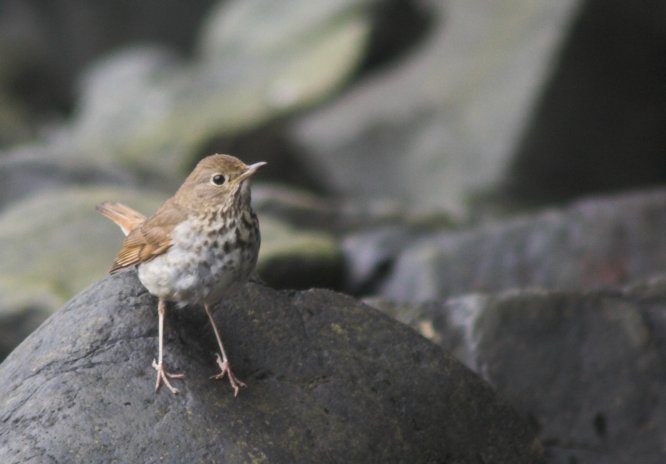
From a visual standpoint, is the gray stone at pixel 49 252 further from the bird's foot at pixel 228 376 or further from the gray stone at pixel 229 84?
the gray stone at pixel 229 84

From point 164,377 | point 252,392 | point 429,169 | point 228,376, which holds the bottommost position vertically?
point 429,169

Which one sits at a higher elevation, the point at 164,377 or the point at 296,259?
the point at 164,377

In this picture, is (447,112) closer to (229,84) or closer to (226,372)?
(229,84)

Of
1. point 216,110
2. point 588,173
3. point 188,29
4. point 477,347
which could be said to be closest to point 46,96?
point 188,29

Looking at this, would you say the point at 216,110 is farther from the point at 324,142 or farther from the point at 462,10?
the point at 462,10

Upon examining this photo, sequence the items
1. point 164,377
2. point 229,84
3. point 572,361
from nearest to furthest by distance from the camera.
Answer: point 164,377 < point 572,361 < point 229,84

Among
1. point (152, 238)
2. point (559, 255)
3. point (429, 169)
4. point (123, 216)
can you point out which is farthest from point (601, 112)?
point (152, 238)
